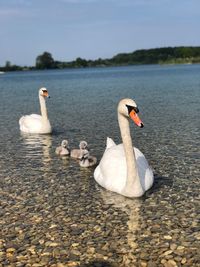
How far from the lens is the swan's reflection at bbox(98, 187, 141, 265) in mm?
7898

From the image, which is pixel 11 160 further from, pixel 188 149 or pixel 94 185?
pixel 188 149

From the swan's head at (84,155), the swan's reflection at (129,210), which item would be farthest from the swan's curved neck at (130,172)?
the swan's head at (84,155)

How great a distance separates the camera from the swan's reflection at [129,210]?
7.90 m

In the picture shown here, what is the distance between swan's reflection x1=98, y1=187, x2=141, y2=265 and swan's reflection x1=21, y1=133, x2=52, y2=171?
3582mm

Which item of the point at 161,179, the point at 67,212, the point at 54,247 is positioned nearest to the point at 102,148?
the point at 161,179

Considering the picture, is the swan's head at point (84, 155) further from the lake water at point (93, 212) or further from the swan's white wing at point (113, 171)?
the swan's white wing at point (113, 171)

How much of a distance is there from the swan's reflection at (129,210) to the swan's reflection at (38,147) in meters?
3.58

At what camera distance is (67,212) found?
1001cm

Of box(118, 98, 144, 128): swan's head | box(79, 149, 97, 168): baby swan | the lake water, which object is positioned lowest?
the lake water

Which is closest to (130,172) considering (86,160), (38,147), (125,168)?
(125,168)

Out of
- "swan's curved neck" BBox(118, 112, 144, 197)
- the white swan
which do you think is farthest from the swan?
"swan's curved neck" BBox(118, 112, 144, 197)

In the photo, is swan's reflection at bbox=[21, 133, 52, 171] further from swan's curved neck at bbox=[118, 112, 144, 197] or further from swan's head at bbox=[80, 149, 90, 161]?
swan's curved neck at bbox=[118, 112, 144, 197]

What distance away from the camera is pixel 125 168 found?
10.9 meters

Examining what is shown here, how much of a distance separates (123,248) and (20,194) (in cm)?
405
